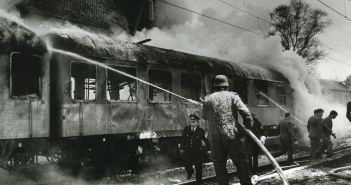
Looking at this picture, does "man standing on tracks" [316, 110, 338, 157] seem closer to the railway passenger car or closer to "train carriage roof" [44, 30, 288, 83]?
"train carriage roof" [44, 30, 288, 83]

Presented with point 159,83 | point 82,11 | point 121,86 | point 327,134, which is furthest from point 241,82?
point 82,11

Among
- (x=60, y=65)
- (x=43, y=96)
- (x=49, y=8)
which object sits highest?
(x=49, y=8)

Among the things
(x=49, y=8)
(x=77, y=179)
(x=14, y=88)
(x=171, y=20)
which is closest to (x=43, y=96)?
(x=14, y=88)

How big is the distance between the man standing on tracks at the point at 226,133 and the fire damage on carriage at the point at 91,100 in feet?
4.21

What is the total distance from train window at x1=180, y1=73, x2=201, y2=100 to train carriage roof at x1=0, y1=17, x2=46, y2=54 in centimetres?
442

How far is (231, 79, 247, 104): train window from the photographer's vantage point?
1330cm

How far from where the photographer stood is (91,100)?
8.80 m

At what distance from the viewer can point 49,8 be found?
61.9 feet

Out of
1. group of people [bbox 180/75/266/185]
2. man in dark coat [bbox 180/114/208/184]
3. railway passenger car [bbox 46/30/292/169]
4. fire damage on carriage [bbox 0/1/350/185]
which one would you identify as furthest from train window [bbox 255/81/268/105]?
group of people [bbox 180/75/266/185]

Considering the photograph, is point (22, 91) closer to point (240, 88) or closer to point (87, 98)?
point (87, 98)

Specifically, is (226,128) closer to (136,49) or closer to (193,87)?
(136,49)

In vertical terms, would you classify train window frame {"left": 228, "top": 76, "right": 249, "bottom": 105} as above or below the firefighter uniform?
above

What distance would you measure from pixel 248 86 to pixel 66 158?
7.70 metres

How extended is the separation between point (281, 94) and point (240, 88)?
11.9 ft
